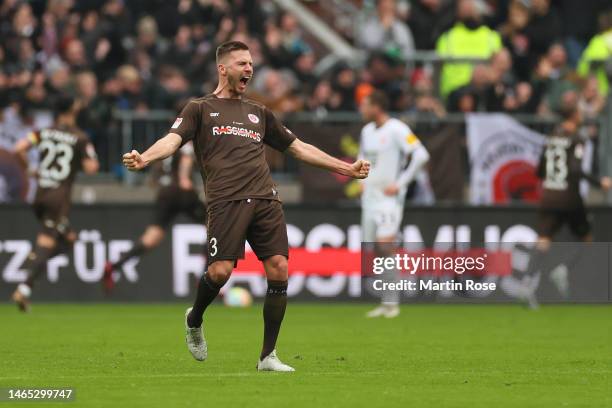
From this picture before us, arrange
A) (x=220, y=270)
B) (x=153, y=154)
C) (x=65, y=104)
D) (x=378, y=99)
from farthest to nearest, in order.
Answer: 1. (x=65, y=104)
2. (x=378, y=99)
3. (x=220, y=270)
4. (x=153, y=154)

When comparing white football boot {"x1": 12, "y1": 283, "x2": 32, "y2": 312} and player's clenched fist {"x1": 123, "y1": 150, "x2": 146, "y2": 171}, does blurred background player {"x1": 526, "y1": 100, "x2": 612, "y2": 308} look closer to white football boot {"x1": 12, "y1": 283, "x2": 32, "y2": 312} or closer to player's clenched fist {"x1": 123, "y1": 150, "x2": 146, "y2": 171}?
white football boot {"x1": 12, "y1": 283, "x2": 32, "y2": 312}

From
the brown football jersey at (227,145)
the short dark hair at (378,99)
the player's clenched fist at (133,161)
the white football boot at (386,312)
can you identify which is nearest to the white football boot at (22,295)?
the white football boot at (386,312)

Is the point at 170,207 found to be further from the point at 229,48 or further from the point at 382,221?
the point at 229,48

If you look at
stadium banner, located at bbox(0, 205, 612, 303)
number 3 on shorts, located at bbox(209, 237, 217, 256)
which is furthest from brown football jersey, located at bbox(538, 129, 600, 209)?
number 3 on shorts, located at bbox(209, 237, 217, 256)

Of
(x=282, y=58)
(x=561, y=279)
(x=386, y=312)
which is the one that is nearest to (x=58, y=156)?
(x=386, y=312)

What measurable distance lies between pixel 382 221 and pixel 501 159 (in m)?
4.36

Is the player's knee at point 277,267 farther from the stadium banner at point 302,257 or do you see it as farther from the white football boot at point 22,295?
the stadium banner at point 302,257

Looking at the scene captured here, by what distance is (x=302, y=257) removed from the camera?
67.5 feet

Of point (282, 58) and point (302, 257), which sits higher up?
point (282, 58)

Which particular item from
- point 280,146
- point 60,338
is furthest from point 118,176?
point 280,146

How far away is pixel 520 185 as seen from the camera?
21.7m

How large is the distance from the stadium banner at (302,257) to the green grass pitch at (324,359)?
4.57ft

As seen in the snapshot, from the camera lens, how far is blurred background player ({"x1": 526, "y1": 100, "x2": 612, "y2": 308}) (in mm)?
19750

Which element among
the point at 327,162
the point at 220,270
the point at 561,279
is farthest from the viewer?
the point at 561,279
